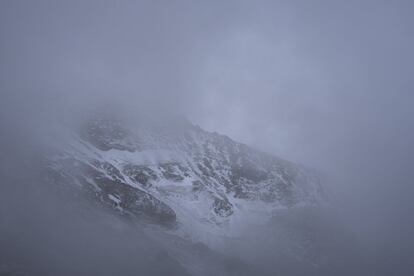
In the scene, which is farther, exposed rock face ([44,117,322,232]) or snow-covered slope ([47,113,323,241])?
exposed rock face ([44,117,322,232])

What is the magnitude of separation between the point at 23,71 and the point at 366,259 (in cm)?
20541

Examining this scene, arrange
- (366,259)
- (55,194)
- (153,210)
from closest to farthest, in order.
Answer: (55,194), (153,210), (366,259)

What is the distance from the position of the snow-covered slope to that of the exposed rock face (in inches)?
13.1

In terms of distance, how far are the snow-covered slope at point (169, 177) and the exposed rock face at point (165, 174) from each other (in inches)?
13.1

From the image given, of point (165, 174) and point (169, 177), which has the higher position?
point (165, 174)

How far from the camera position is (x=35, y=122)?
150250mm

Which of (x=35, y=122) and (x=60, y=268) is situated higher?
(x=35, y=122)

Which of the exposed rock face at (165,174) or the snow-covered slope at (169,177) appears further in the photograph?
the exposed rock face at (165,174)

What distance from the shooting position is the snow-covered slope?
129m

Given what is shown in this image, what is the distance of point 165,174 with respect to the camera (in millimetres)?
158250

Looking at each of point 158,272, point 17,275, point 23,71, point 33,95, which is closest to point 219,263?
point 158,272

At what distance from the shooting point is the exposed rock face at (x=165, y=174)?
12962cm

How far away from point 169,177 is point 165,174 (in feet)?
7.34

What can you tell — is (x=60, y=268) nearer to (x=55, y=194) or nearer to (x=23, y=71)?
(x=55, y=194)
